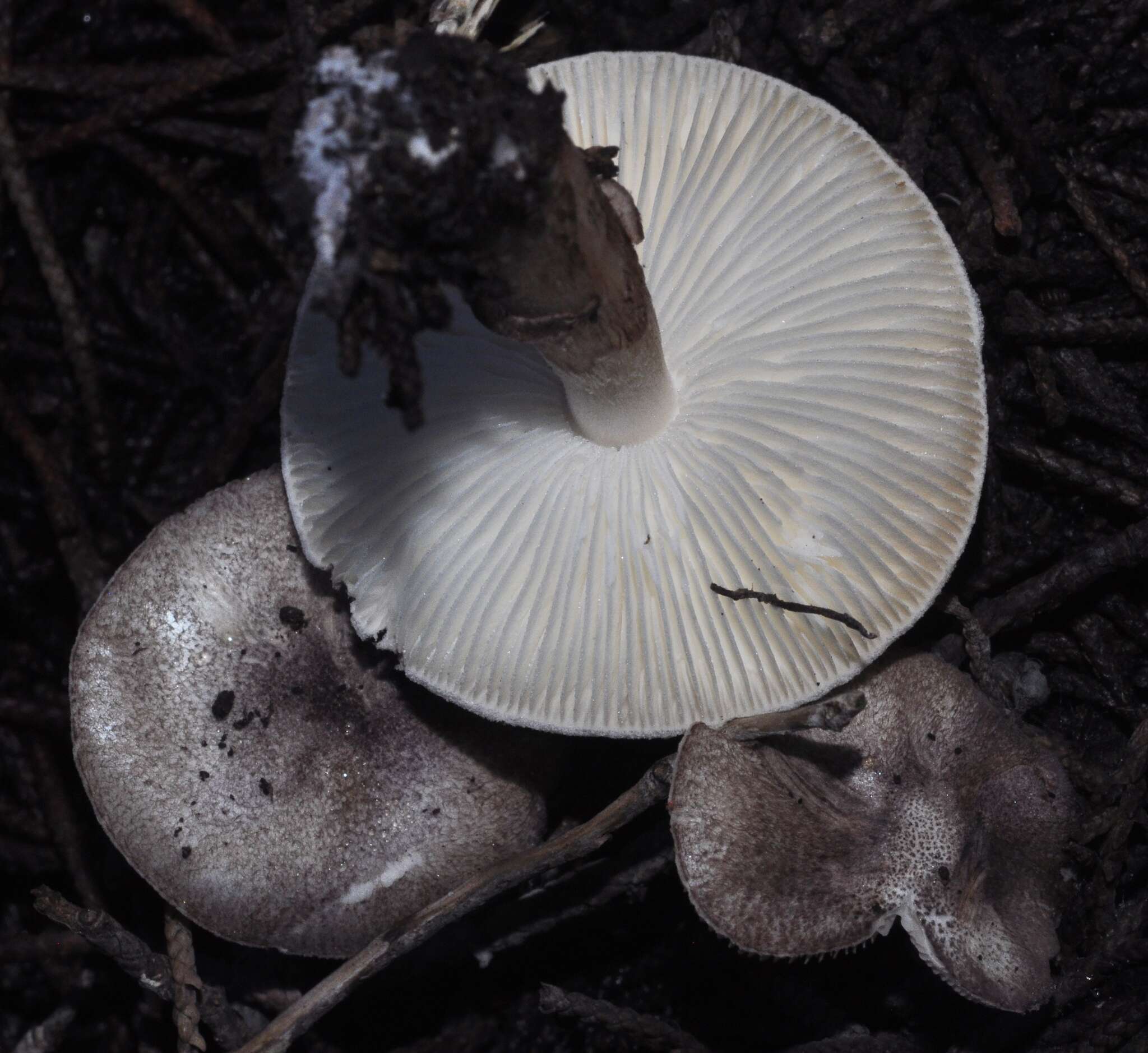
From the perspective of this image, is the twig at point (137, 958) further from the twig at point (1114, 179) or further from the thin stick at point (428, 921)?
the twig at point (1114, 179)

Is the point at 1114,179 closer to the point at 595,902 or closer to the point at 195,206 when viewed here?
the point at 595,902

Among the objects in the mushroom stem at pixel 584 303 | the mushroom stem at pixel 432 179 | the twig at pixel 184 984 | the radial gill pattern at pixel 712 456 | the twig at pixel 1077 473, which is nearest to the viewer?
the mushroom stem at pixel 432 179

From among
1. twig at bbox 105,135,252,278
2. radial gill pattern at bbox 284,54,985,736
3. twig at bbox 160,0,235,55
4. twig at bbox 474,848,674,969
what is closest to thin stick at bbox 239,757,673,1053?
twig at bbox 474,848,674,969

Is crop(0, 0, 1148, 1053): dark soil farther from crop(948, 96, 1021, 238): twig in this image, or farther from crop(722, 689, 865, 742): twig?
crop(722, 689, 865, 742): twig

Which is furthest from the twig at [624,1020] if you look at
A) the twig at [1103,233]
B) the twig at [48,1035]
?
the twig at [1103,233]

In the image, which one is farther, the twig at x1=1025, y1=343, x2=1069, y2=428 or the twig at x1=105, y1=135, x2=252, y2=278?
the twig at x1=105, y1=135, x2=252, y2=278

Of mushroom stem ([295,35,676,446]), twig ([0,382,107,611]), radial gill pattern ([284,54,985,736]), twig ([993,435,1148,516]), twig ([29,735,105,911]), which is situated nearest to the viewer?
mushroom stem ([295,35,676,446])
